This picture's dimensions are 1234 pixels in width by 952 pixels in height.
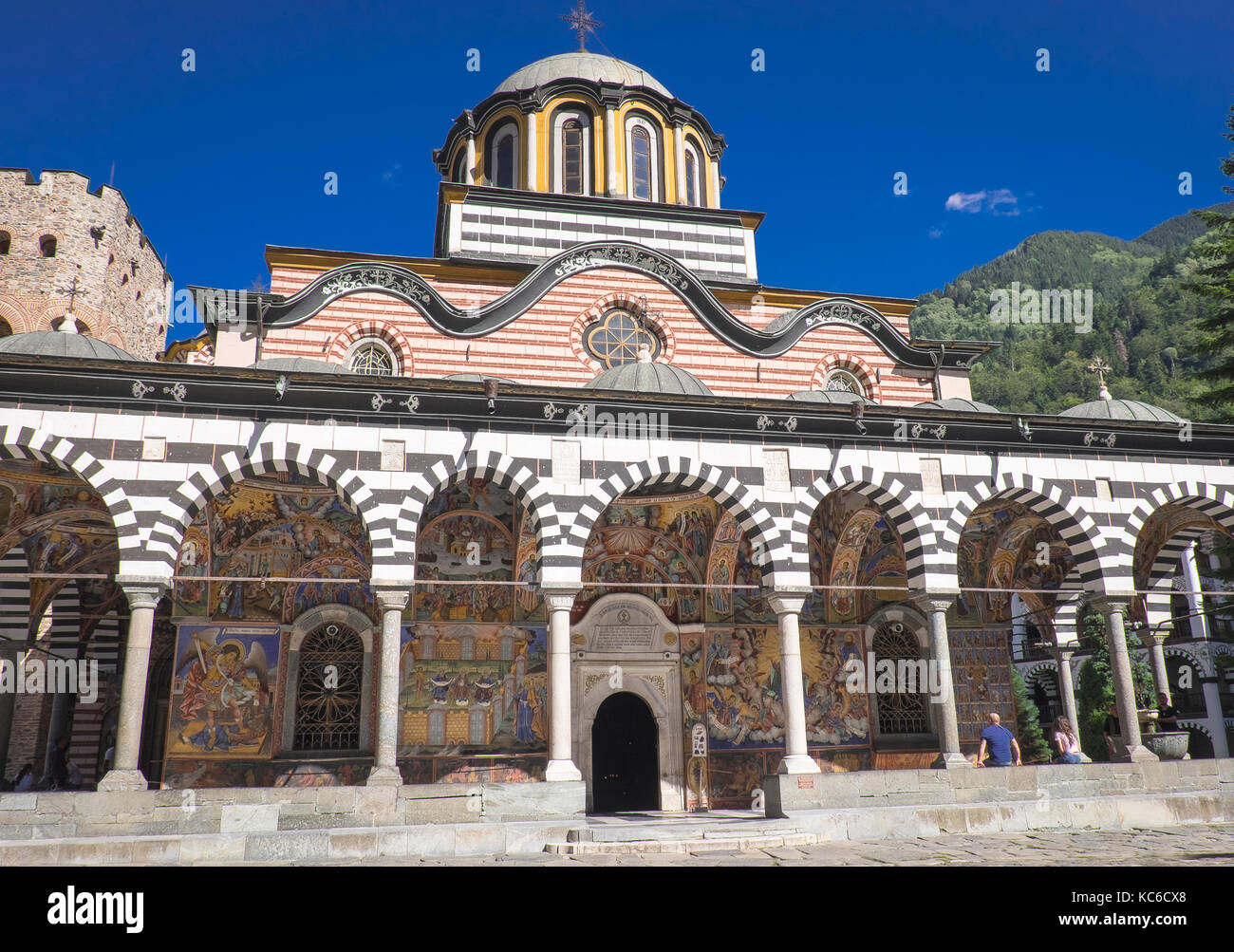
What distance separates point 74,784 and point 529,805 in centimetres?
1085

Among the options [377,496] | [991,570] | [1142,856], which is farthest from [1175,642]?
[377,496]

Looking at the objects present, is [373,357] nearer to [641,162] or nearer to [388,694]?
[388,694]

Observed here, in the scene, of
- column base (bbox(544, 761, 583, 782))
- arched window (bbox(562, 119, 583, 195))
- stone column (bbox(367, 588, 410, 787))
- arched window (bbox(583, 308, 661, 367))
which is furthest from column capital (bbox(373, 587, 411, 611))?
arched window (bbox(562, 119, 583, 195))

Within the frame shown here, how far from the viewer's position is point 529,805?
10.6m

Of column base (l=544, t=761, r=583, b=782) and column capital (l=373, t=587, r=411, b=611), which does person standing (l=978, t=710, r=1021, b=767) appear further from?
column capital (l=373, t=587, r=411, b=611)

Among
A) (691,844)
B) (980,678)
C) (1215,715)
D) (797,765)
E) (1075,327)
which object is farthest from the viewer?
(1075,327)

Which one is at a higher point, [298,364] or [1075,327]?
[1075,327]

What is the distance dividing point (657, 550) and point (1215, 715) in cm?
2479

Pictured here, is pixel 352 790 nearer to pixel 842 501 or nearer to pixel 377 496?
pixel 377 496

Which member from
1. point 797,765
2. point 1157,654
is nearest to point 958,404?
point 1157,654

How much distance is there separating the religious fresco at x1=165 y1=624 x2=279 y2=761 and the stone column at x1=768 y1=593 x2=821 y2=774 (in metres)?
7.65

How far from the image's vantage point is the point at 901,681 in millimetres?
16641

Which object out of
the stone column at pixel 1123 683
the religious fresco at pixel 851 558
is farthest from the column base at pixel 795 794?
the religious fresco at pixel 851 558

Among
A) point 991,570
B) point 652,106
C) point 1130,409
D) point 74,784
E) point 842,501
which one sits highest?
point 652,106
